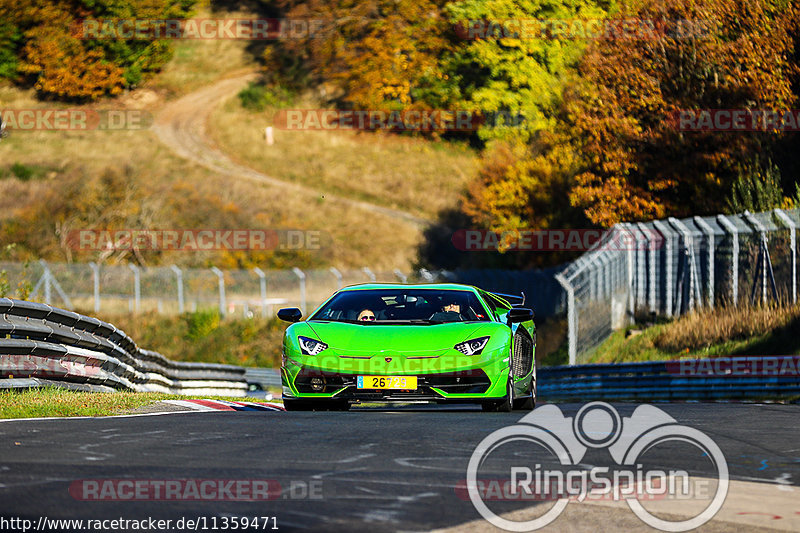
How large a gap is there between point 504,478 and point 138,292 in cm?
3447

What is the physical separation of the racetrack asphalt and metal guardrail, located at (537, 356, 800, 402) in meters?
5.73

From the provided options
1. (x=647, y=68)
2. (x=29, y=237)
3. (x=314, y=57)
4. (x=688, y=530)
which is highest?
(x=314, y=57)

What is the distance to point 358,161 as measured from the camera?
219ft

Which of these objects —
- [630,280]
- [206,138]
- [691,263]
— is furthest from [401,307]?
[206,138]

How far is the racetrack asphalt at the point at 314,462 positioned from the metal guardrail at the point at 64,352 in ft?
10.3

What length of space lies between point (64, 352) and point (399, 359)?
4847 millimetres

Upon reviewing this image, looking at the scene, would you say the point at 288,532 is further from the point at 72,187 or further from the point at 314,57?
the point at 314,57

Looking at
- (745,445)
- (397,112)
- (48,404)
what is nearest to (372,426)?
(745,445)

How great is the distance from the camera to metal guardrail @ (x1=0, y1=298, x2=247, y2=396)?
1397cm

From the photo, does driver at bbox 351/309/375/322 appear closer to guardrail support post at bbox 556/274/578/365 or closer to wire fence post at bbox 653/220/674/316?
guardrail support post at bbox 556/274/578/365

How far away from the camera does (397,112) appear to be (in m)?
68.9

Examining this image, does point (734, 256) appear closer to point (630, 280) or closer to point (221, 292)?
point (630, 280)

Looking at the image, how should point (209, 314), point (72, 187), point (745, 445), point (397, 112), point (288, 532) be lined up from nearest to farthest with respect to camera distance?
point (288, 532), point (745, 445), point (209, 314), point (72, 187), point (397, 112)

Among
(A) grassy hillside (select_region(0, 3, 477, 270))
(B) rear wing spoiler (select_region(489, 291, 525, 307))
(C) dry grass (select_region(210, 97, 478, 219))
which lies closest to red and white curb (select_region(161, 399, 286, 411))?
(B) rear wing spoiler (select_region(489, 291, 525, 307))
